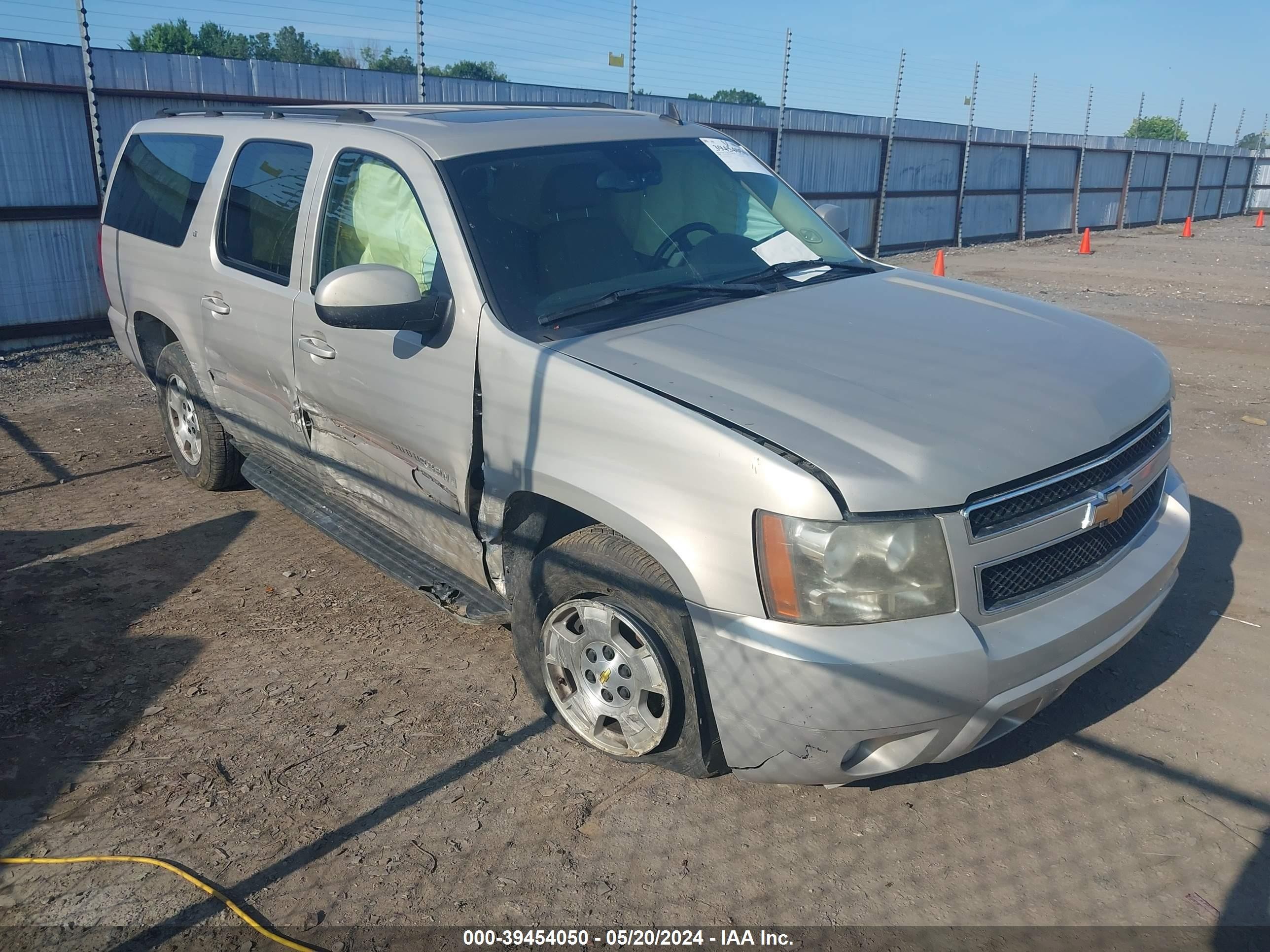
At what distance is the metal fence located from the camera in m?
9.27

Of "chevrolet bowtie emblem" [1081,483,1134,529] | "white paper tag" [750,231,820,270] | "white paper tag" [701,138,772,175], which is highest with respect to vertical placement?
"white paper tag" [701,138,772,175]

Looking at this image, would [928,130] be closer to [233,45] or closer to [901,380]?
[901,380]

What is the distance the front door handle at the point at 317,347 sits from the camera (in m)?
4.00

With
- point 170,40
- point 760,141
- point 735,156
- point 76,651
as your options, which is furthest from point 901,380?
point 170,40

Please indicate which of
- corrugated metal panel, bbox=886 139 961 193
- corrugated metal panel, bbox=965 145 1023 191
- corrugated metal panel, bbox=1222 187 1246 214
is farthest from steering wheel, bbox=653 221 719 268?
corrugated metal panel, bbox=1222 187 1246 214

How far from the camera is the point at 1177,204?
3216 centimetres

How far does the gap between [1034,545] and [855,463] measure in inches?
24.6

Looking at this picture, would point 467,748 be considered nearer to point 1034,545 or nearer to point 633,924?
point 633,924

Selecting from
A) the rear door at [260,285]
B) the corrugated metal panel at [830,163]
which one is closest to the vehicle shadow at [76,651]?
the rear door at [260,285]

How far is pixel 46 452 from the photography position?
6762mm

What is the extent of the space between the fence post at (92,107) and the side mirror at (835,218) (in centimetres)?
754

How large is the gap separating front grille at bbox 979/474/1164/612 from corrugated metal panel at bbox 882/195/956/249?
16608mm

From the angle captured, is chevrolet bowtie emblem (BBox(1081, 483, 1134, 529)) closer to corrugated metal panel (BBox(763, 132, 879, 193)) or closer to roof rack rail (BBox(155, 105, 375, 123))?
roof rack rail (BBox(155, 105, 375, 123))

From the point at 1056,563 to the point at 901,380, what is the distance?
70cm
